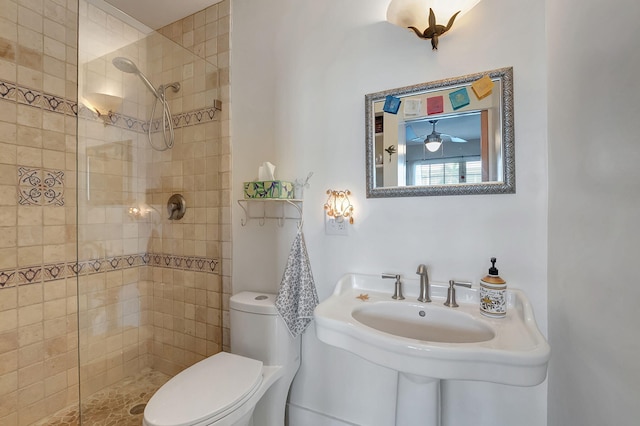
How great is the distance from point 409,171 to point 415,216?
20cm

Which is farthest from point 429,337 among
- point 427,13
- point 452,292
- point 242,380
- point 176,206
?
point 176,206

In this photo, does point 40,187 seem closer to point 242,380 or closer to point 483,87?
point 242,380

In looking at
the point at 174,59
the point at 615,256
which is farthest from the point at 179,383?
the point at 174,59

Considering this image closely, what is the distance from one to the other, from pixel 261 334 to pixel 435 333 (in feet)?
2.64

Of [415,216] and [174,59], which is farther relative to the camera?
[174,59]

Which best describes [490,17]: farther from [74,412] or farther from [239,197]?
[74,412]

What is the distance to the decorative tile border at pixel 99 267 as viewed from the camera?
1409mm

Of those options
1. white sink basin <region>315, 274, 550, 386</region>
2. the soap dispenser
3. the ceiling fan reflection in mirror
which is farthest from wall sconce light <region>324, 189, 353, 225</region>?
the soap dispenser

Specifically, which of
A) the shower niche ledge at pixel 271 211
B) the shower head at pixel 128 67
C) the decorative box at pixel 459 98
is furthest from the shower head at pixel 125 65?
the decorative box at pixel 459 98

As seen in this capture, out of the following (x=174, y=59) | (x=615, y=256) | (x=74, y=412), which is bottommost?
(x=74, y=412)

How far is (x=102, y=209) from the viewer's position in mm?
1494

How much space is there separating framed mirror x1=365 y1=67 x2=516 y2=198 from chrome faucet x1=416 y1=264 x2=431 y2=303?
→ 32 centimetres

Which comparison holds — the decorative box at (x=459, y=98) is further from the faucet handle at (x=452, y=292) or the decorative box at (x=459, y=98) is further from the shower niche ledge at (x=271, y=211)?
the shower niche ledge at (x=271, y=211)

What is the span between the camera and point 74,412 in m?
1.56
